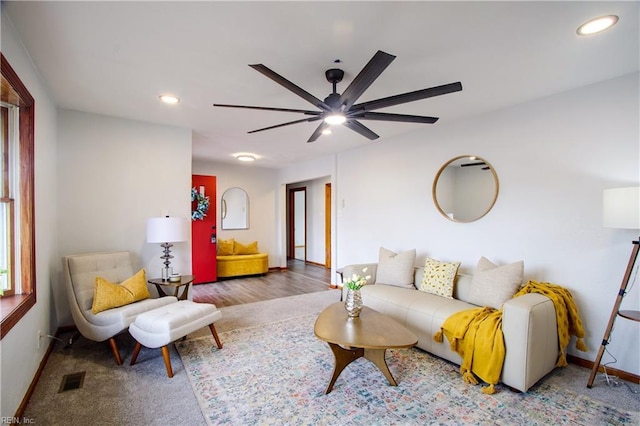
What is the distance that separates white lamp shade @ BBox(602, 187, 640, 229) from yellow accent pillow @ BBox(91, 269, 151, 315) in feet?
13.7

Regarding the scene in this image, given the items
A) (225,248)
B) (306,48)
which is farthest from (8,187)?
(225,248)

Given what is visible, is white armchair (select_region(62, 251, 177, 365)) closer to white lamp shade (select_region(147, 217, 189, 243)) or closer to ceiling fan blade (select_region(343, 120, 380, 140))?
white lamp shade (select_region(147, 217, 189, 243))

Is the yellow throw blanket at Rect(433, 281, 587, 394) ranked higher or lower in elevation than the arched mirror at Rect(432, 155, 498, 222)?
lower

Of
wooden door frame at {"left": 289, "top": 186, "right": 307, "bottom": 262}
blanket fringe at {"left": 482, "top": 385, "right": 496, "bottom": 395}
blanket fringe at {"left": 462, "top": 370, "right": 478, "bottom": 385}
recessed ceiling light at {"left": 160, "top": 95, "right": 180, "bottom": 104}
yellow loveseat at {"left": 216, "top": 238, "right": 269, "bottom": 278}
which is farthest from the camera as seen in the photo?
wooden door frame at {"left": 289, "top": 186, "right": 307, "bottom": 262}

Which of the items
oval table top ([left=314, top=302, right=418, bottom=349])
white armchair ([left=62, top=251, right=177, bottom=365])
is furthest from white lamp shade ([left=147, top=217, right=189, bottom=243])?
oval table top ([left=314, top=302, right=418, bottom=349])

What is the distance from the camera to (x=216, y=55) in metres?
2.23

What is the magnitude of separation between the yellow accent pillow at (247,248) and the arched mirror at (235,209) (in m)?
0.50

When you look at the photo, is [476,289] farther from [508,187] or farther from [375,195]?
[375,195]

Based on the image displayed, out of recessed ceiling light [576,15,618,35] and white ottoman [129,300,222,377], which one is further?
white ottoman [129,300,222,377]

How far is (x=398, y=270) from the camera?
153 inches

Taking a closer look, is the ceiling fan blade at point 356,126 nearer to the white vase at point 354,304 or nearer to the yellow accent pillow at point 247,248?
the white vase at point 354,304

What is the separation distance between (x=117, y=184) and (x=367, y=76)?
10.8 feet

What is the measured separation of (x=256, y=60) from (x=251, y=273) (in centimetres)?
503

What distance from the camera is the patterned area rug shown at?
205cm
